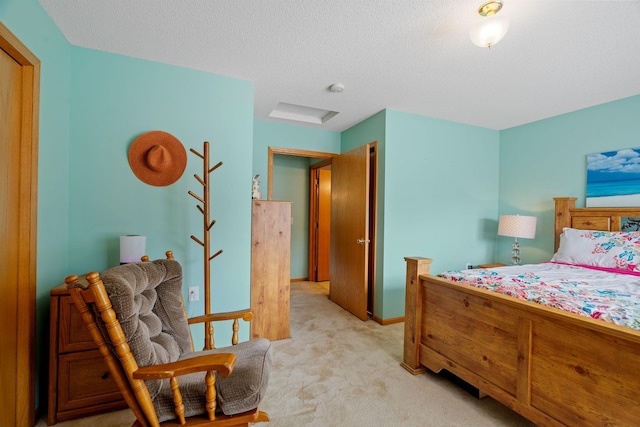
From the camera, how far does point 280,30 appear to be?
1875 millimetres

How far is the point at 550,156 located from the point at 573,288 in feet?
7.59

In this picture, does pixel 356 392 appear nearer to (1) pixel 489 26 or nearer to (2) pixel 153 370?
(2) pixel 153 370

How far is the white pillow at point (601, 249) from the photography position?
2369 mm

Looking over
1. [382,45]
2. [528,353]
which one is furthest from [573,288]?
[382,45]

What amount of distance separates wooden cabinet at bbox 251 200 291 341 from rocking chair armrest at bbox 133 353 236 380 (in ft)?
5.31

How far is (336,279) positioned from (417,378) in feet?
6.22

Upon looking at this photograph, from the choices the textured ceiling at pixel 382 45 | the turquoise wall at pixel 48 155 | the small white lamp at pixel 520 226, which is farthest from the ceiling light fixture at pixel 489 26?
the turquoise wall at pixel 48 155

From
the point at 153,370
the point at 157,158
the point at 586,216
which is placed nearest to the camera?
the point at 153,370

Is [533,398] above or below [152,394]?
below

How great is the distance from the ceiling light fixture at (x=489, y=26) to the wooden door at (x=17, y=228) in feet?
7.91

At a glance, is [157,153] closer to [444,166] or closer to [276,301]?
[276,301]

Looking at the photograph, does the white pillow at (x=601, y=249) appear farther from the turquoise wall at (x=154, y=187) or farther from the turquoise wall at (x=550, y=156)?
the turquoise wall at (x=154, y=187)

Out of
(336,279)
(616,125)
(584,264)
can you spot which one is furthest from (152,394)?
(616,125)

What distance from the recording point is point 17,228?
60.0 inches
